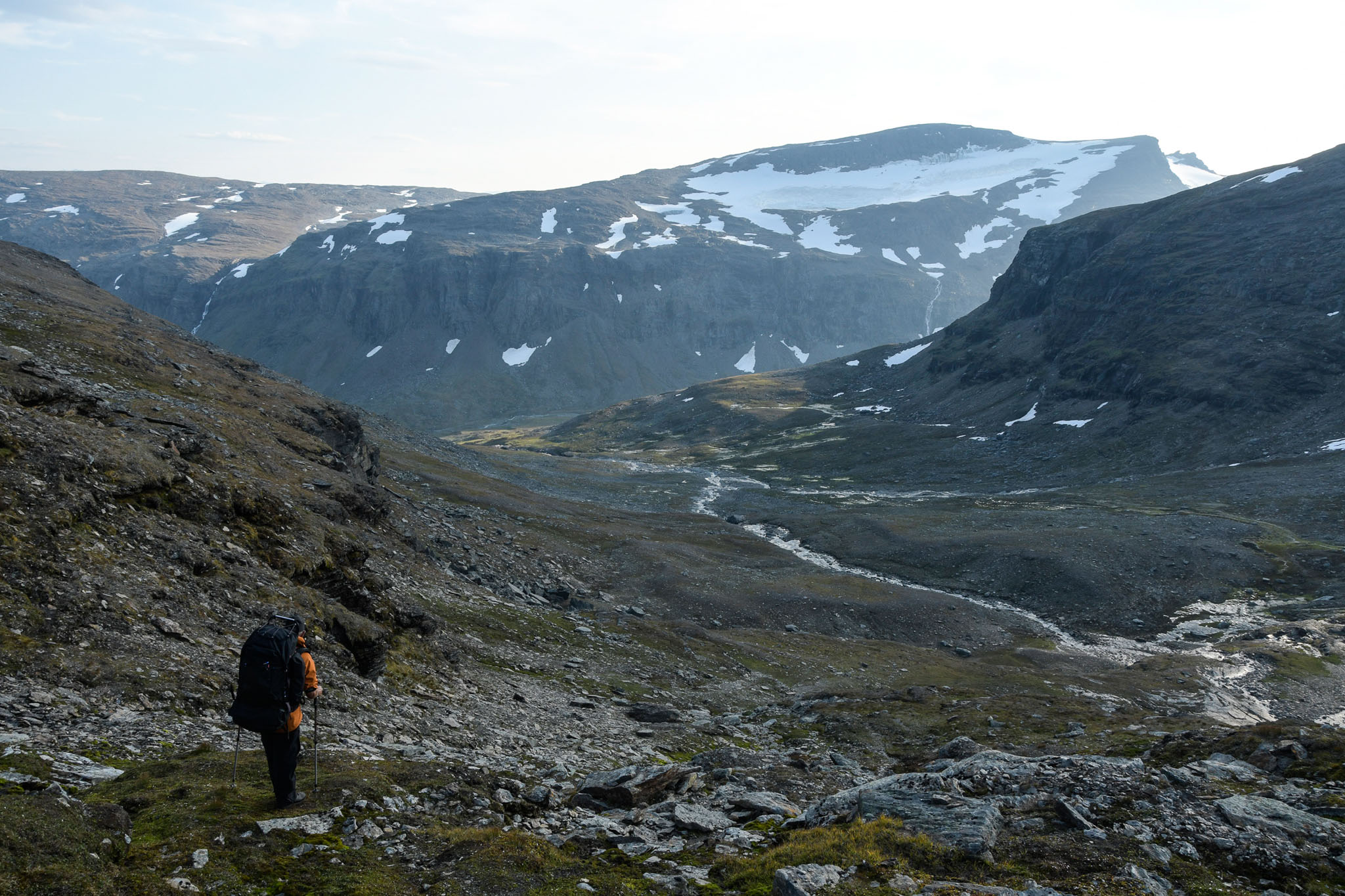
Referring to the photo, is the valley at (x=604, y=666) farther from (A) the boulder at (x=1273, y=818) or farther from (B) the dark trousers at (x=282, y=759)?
(B) the dark trousers at (x=282, y=759)

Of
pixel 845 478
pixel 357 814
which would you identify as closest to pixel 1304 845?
pixel 357 814

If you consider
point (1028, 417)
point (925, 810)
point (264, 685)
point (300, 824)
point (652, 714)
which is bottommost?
point (1028, 417)

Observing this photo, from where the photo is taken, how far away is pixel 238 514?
85.3ft

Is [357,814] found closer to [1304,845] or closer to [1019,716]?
[1304,845]

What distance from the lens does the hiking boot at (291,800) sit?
40.7ft

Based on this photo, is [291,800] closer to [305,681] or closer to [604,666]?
[305,681]

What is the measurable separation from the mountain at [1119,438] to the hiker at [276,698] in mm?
65198

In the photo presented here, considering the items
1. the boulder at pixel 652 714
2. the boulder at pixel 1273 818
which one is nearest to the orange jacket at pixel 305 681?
the boulder at pixel 1273 818

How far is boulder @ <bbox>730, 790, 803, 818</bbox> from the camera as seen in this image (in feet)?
55.9

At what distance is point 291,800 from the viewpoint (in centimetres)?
1249

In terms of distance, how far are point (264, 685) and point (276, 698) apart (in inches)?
11.0

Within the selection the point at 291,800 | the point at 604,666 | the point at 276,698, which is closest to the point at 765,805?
the point at 291,800

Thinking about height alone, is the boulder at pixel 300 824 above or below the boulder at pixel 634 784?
above

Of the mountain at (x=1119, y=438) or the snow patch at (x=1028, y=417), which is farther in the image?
the snow patch at (x=1028, y=417)
